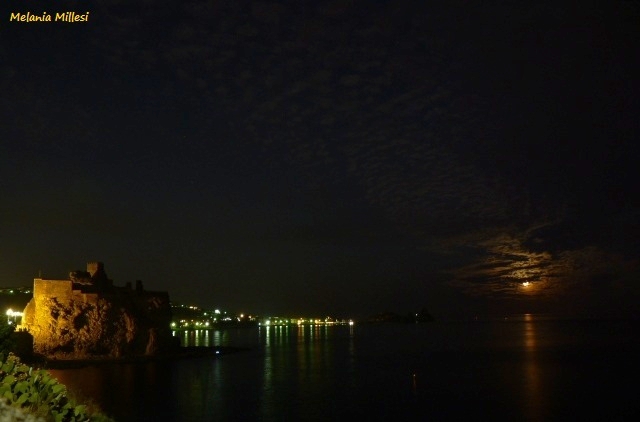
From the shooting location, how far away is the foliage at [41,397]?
10.7 m

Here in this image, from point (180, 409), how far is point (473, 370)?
40.2 metres

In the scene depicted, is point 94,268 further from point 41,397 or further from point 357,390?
point 41,397

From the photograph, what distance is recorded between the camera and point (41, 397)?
1138 centimetres

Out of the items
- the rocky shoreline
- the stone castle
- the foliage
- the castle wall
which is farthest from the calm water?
the foliage

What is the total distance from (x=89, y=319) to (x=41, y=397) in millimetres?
54805

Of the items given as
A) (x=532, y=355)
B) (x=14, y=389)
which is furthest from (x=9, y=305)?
(x=14, y=389)

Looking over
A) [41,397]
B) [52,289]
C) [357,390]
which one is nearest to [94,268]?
[52,289]

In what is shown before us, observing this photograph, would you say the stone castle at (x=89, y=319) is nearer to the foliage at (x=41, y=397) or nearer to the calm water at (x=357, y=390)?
the calm water at (x=357, y=390)

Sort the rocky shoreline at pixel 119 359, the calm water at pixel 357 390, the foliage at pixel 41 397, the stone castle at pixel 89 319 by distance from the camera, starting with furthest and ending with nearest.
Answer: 1. the stone castle at pixel 89 319
2. the rocky shoreline at pixel 119 359
3. the calm water at pixel 357 390
4. the foliage at pixel 41 397

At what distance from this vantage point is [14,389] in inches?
431

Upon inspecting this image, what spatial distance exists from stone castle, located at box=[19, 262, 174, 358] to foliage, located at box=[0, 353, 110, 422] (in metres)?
52.1

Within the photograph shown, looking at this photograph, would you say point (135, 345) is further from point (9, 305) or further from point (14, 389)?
point (14, 389)

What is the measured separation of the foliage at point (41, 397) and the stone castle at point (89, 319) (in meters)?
52.1

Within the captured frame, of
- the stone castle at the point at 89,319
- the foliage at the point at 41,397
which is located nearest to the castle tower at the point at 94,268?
the stone castle at the point at 89,319
